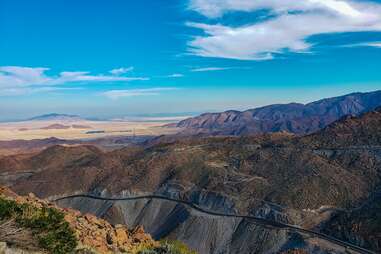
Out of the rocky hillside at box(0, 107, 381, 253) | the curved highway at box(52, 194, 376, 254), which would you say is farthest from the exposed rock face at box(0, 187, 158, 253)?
the curved highway at box(52, 194, 376, 254)

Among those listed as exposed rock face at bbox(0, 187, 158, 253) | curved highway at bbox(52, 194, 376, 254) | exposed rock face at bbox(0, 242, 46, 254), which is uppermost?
exposed rock face at bbox(0, 242, 46, 254)

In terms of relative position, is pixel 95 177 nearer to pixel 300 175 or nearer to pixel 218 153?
pixel 218 153

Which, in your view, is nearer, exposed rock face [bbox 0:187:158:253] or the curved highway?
exposed rock face [bbox 0:187:158:253]

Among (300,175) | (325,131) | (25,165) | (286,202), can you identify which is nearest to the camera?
(286,202)

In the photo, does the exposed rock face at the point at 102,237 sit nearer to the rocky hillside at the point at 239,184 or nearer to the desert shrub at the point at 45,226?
the desert shrub at the point at 45,226

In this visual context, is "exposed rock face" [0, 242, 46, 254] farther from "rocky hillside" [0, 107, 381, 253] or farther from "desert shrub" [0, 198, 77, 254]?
"rocky hillside" [0, 107, 381, 253]

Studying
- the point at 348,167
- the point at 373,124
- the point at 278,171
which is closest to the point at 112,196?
the point at 278,171
